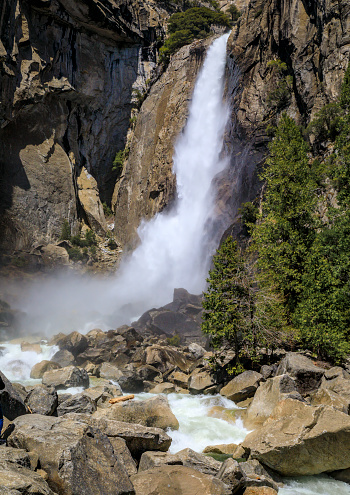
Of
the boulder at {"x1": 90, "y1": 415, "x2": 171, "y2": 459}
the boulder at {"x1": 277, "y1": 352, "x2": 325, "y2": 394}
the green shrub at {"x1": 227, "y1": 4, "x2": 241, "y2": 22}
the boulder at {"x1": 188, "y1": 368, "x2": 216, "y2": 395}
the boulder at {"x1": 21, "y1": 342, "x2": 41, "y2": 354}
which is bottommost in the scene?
the boulder at {"x1": 90, "y1": 415, "x2": 171, "y2": 459}

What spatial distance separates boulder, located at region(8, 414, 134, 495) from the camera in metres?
4.80

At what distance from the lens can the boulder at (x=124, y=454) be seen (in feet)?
20.8

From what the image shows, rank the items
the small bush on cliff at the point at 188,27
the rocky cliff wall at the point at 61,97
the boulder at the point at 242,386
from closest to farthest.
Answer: the boulder at the point at 242,386 → the rocky cliff wall at the point at 61,97 → the small bush on cliff at the point at 188,27

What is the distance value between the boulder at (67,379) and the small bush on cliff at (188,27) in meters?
47.7

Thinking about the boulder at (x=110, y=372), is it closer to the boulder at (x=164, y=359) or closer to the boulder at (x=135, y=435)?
the boulder at (x=164, y=359)

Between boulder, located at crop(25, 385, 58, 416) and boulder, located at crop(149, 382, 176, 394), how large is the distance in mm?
5649

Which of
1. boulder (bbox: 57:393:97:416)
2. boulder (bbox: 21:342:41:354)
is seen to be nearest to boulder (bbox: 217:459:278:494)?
boulder (bbox: 57:393:97:416)

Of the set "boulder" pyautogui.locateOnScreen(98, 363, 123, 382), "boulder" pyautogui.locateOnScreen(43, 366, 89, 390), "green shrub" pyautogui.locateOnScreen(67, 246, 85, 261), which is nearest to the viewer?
"boulder" pyautogui.locateOnScreen(43, 366, 89, 390)

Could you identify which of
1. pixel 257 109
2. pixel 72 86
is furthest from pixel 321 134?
pixel 72 86

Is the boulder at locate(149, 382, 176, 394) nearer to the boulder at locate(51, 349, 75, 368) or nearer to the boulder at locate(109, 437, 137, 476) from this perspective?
the boulder at locate(51, 349, 75, 368)

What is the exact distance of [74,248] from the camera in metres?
44.0

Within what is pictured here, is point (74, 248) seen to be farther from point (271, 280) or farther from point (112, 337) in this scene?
point (271, 280)

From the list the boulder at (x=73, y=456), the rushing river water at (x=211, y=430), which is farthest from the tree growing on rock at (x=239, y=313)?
the boulder at (x=73, y=456)

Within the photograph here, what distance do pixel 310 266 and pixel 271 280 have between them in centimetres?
201
